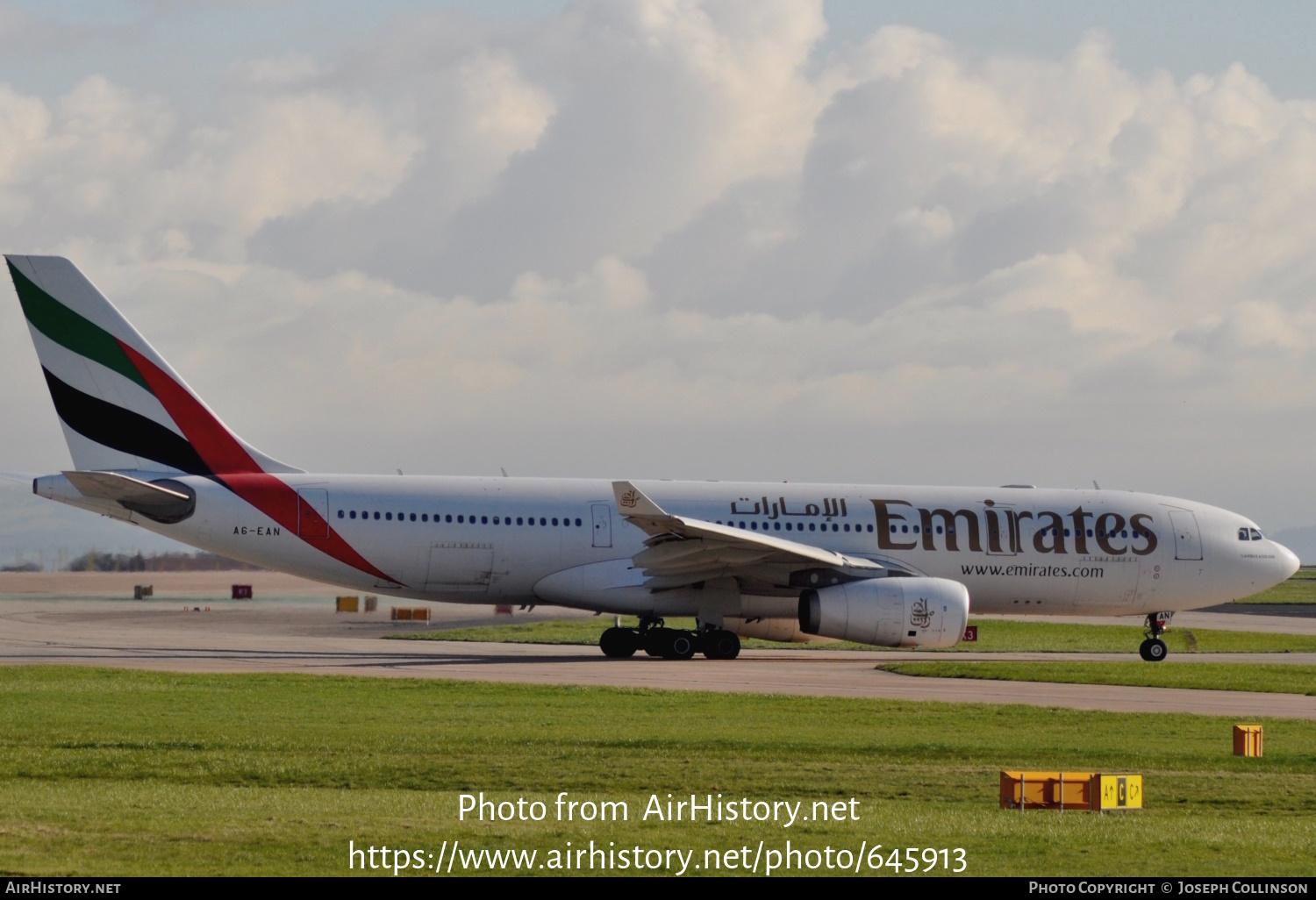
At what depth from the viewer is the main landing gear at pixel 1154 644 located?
105 feet

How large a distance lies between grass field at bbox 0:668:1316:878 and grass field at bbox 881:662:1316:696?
6001 mm

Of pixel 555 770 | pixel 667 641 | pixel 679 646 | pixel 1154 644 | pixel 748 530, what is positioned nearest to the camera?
pixel 555 770

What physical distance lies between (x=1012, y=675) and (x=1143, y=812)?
15026 millimetres

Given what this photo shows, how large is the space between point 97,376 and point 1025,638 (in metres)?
25.9

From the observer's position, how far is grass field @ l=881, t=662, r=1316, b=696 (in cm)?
2556

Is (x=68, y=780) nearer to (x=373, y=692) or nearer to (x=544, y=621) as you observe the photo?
(x=373, y=692)

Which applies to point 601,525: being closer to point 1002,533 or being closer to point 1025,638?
point 1002,533

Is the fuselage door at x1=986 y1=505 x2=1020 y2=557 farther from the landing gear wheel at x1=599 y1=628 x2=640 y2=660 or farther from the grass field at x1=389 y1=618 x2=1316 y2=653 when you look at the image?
the landing gear wheel at x1=599 y1=628 x2=640 y2=660

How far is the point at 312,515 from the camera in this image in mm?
28766

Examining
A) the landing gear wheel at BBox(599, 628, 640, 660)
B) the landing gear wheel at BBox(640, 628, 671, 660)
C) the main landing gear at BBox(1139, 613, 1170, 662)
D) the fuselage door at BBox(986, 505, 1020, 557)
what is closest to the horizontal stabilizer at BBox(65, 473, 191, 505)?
the landing gear wheel at BBox(599, 628, 640, 660)

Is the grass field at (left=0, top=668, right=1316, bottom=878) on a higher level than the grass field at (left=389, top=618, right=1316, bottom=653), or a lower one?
lower

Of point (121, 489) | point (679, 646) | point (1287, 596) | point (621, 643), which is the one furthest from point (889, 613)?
point (1287, 596)

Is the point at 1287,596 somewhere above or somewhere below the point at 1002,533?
below

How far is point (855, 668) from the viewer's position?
28.5m
